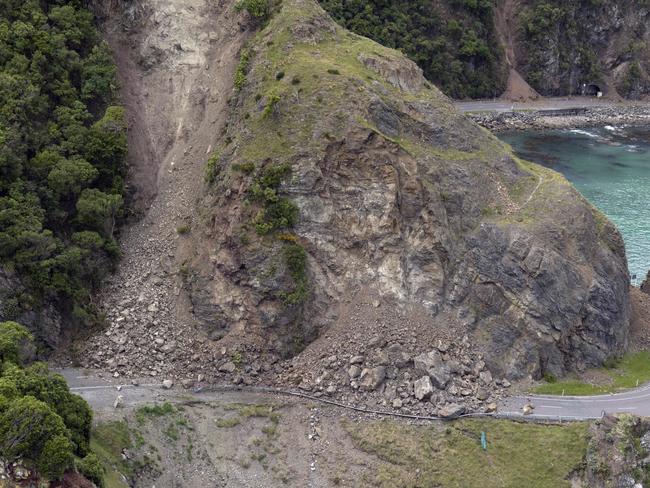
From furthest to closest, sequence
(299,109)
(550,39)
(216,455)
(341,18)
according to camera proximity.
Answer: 1. (550,39)
2. (341,18)
3. (299,109)
4. (216,455)

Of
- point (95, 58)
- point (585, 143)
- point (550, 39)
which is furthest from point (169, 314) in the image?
point (550, 39)

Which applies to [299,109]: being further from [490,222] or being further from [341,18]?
[341,18]

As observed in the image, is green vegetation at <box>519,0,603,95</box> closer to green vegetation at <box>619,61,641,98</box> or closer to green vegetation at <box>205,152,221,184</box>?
green vegetation at <box>619,61,641,98</box>

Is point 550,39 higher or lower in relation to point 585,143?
higher

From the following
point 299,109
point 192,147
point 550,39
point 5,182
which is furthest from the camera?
point 550,39

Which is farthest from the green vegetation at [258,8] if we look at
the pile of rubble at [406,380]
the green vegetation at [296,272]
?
the pile of rubble at [406,380]

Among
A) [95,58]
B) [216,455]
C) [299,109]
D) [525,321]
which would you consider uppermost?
[95,58]

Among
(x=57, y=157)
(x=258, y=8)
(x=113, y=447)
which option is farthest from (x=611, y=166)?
(x=113, y=447)

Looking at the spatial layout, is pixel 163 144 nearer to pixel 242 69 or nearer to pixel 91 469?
pixel 242 69

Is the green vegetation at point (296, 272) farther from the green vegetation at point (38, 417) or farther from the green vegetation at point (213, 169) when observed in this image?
the green vegetation at point (38, 417)
